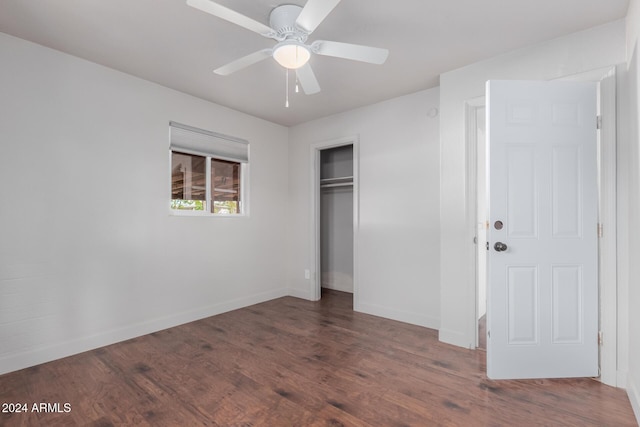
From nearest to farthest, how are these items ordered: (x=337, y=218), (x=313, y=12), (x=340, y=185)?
(x=313, y=12), (x=340, y=185), (x=337, y=218)

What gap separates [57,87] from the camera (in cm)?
268

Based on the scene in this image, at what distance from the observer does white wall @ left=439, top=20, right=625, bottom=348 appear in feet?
8.68

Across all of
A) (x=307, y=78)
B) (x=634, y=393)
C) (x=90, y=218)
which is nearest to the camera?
(x=634, y=393)

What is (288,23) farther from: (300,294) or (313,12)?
(300,294)

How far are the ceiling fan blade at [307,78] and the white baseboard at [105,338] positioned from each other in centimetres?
276

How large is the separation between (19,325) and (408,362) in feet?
10.2

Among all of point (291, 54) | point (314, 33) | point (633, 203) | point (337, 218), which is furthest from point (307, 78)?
point (337, 218)

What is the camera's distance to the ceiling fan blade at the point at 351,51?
1931mm

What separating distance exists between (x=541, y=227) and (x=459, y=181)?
2.70 ft

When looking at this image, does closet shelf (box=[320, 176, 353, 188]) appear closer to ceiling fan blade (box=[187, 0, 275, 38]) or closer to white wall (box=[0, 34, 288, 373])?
white wall (box=[0, 34, 288, 373])

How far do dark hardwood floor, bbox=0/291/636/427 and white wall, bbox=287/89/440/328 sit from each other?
1.94ft

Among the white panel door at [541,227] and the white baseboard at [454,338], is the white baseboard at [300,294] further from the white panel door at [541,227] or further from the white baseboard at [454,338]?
the white panel door at [541,227]

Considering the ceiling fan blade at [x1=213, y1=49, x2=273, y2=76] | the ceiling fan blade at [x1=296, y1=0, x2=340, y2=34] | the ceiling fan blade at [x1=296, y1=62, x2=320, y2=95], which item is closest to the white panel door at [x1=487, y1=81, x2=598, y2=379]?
the ceiling fan blade at [x1=296, y1=62, x2=320, y2=95]

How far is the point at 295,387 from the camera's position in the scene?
2201mm
